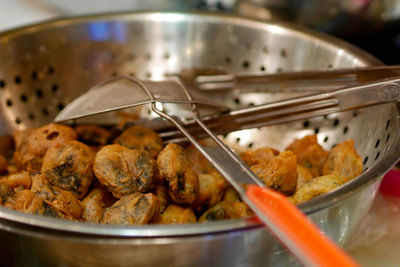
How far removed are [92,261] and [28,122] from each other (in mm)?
508

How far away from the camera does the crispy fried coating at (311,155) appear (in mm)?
748

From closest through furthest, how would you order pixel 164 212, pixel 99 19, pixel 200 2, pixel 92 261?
pixel 92 261 → pixel 164 212 → pixel 99 19 → pixel 200 2

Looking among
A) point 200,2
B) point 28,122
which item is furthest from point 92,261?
point 200,2

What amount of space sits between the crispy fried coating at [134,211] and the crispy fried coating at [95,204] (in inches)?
1.7

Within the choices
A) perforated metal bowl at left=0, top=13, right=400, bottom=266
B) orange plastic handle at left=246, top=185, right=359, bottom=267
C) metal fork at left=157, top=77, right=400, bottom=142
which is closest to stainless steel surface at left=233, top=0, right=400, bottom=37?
perforated metal bowl at left=0, top=13, right=400, bottom=266

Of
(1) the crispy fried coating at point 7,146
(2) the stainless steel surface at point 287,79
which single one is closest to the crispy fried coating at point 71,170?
(1) the crispy fried coating at point 7,146

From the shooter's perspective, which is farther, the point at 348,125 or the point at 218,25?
the point at 218,25

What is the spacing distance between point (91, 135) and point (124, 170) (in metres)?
0.20

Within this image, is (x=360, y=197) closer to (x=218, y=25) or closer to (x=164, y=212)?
(x=164, y=212)

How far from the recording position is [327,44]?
0.85 meters

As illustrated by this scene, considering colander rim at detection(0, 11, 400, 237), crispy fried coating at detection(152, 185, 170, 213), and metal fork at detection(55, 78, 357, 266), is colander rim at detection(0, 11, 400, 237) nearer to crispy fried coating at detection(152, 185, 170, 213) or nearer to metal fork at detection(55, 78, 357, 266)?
metal fork at detection(55, 78, 357, 266)

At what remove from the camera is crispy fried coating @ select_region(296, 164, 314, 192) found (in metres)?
0.69

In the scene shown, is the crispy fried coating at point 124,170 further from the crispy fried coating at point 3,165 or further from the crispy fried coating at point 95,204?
the crispy fried coating at point 3,165

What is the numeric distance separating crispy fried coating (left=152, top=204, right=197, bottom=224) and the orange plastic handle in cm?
17
